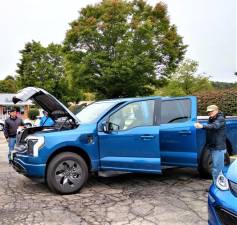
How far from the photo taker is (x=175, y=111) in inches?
314

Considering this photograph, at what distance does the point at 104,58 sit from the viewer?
30.1 m

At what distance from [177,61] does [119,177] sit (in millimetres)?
26851

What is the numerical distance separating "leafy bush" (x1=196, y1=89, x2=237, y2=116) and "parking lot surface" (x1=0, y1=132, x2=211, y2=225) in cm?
1120

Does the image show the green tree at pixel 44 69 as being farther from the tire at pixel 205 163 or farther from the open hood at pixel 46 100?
the tire at pixel 205 163

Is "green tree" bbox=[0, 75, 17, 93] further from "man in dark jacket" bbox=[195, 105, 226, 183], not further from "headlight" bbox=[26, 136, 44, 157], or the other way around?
"man in dark jacket" bbox=[195, 105, 226, 183]

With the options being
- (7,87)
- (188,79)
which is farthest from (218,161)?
(7,87)

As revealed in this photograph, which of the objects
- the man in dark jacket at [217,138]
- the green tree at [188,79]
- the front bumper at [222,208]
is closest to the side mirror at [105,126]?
the man in dark jacket at [217,138]

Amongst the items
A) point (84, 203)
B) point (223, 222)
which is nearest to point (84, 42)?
point (84, 203)

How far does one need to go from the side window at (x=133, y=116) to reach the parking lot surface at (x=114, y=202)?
1178 mm

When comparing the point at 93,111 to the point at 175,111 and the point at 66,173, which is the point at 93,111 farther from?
the point at 175,111

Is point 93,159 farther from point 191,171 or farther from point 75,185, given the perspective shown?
point 191,171

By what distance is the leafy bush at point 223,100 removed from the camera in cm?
1883

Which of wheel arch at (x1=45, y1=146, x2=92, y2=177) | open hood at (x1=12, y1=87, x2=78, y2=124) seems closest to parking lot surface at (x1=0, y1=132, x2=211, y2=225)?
wheel arch at (x1=45, y1=146, x2=92, y2=177)

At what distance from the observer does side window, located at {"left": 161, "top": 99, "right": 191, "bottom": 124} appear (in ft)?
25.7
